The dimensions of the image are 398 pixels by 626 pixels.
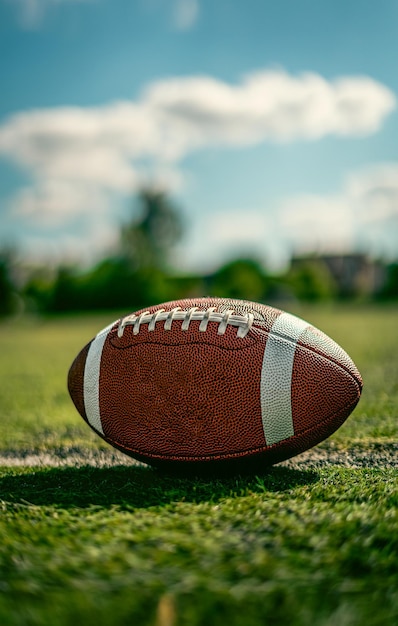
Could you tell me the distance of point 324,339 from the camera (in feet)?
8.88

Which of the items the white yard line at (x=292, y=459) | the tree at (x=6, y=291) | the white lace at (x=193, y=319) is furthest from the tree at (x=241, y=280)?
the white lace at (x=193, y=319)

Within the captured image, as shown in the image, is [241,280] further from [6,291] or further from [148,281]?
[6,291]

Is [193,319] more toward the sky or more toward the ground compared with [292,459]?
more toward the sky

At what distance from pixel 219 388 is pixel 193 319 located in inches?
12.8

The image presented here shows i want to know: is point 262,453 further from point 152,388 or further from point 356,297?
point 356,297

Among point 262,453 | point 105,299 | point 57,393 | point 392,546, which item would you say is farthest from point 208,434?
point 105,299

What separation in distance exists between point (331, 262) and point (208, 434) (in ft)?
238

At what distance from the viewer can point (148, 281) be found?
3756 cm

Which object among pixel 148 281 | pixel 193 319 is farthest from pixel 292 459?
pixel 148 281

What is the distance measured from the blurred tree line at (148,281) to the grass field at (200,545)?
3377 centimetres

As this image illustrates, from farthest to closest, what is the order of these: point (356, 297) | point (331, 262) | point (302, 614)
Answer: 1. point (331, 262)
2. point (356, 297)
3. point (302, 614)

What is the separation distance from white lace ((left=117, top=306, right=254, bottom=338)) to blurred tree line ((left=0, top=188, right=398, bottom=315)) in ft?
110

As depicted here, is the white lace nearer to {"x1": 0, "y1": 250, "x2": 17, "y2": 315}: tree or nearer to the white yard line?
the white yard line

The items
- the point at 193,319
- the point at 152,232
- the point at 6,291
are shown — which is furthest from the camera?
the point at 152,232
